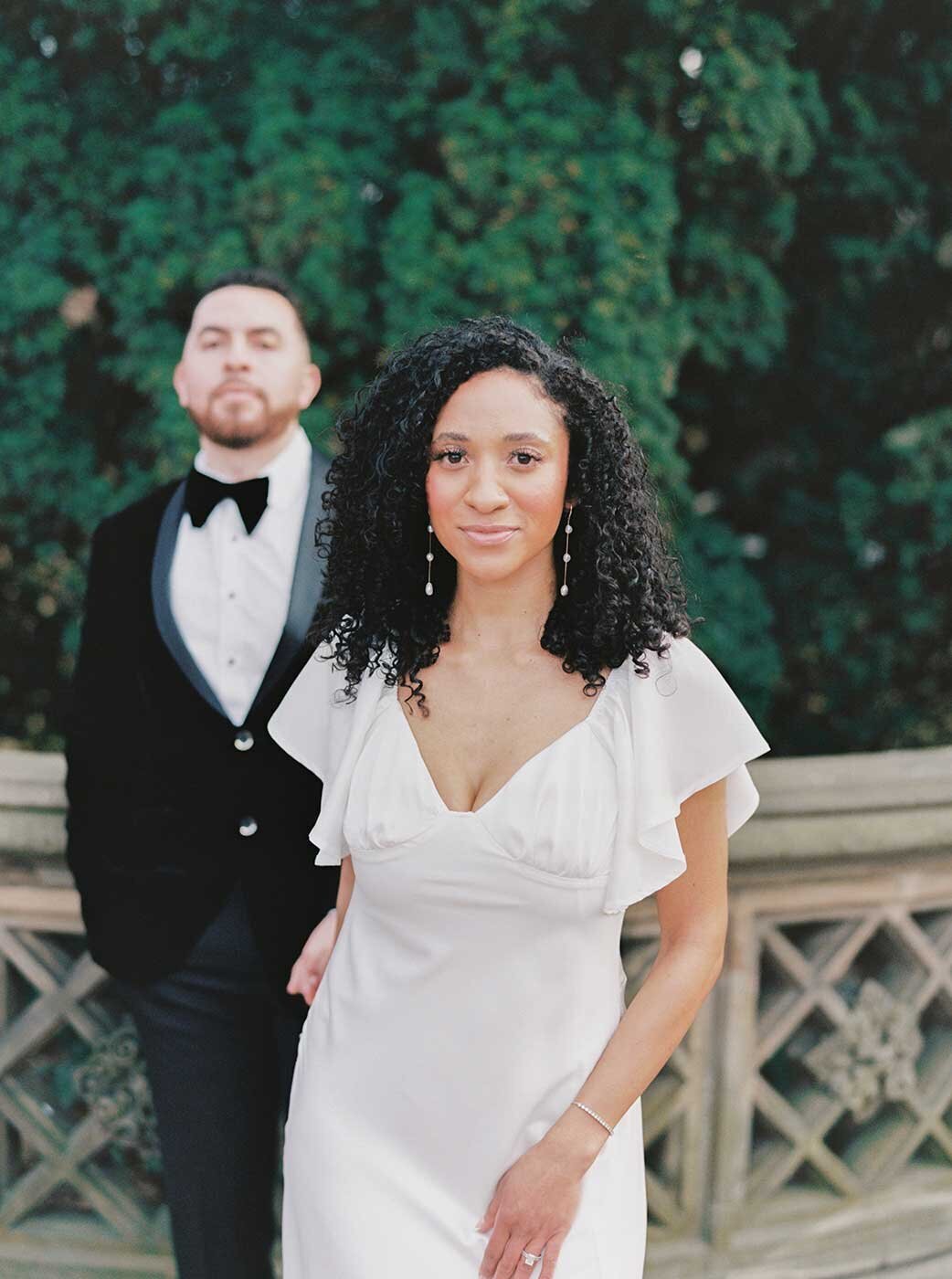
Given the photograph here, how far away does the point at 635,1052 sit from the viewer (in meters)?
1.55

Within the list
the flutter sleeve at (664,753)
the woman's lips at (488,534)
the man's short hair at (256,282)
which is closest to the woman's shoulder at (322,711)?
the woman's lips at (488,534)

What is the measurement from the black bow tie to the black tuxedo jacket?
9 cm

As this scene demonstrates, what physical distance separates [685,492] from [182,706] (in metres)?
2.98

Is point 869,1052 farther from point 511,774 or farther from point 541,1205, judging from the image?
point 511,774

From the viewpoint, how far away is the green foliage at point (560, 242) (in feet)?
14.3

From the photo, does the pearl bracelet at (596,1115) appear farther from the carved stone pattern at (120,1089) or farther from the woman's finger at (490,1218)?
the carved stone pattern at (120,1089)

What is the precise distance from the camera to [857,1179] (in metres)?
2.69

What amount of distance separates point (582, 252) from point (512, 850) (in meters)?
3.29

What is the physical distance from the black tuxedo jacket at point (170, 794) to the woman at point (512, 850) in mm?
499

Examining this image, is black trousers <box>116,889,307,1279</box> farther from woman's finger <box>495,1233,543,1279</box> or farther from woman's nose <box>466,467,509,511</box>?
woman's nose <box>466,467,509,511</box>

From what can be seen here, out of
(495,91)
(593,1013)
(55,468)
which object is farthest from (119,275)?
(593,1013)

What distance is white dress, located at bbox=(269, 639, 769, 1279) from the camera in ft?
5.03

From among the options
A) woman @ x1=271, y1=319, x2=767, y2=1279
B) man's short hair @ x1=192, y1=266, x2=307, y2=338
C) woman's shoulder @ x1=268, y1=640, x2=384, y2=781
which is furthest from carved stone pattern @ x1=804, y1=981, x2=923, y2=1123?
man's short hair @ x1=192, y1=266, x2=307, y2=338

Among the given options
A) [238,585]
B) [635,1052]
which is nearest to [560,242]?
[238,585]
